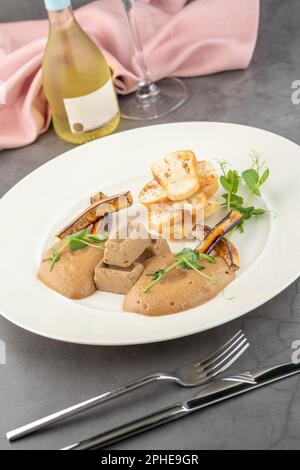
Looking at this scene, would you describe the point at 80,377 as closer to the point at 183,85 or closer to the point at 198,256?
the point at 198,256

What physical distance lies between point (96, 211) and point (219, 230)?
0.28 metres

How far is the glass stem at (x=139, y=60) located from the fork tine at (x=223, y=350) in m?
0.97

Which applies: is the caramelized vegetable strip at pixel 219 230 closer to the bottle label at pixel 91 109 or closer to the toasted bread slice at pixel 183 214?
the toasted bread slice at pixel 183 214

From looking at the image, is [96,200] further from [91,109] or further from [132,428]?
[132,428]

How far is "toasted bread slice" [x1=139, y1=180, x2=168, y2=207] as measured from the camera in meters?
1.58

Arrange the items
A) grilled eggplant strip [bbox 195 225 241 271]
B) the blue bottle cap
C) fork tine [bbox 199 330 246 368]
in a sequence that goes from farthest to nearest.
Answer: the blue bottle cap
grilled eggplant strip [bbox 195 225 241 271]
fork tine [bbox 199 330 246 368]

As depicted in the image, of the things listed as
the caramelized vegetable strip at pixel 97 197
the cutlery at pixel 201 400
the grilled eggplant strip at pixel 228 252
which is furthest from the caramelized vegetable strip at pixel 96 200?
the cutlery at pixel 201 400

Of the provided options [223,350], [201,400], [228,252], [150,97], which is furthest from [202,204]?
[150,97]

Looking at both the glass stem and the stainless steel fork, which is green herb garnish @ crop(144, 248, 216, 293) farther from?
the glass stem

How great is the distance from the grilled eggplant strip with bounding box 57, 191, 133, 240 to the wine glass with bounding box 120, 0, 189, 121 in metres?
0.52

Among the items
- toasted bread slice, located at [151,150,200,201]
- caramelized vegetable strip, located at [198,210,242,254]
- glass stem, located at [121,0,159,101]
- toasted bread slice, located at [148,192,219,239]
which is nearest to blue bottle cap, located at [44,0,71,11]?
glass stem, located at [121,0,159,101]

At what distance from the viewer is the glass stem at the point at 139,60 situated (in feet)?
6.40
